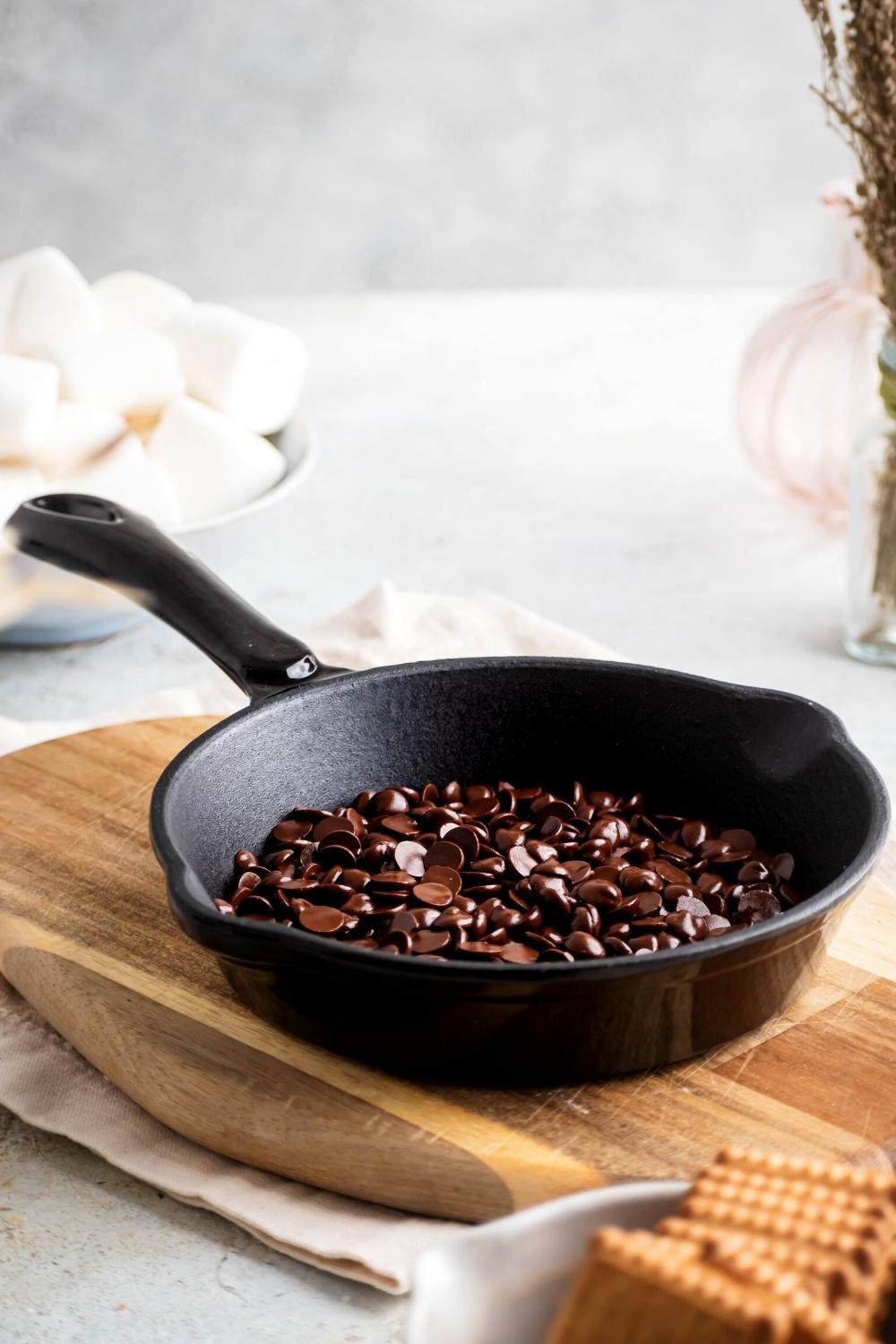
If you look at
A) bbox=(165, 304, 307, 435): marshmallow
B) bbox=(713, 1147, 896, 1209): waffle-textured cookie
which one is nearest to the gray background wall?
bbox=(165, 304, 307, 435): marshmallow

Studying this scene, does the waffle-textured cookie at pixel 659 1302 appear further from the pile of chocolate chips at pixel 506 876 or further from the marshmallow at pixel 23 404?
the marshmallow at pixel 23 404

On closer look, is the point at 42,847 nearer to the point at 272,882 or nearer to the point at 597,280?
the point at 272,882

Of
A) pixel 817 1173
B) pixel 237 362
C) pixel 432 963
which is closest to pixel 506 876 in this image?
pixel 432 963

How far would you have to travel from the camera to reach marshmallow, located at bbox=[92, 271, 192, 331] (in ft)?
7.02

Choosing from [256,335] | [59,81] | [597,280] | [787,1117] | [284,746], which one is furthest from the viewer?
[597,280]

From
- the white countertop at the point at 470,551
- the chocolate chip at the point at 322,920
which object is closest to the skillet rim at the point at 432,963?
the chocolate chip at the point at 322,920

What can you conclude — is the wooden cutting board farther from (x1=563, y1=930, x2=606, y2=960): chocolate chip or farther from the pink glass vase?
the pink glass vase

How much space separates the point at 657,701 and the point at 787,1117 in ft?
1.29

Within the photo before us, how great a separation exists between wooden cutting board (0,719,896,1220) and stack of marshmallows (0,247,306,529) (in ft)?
2.38

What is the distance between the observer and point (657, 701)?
1.26 metres

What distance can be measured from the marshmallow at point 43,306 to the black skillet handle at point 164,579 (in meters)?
0.51

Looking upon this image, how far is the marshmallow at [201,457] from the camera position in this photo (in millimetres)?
1918

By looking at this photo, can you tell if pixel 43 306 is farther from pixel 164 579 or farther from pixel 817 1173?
pixel 817 1173

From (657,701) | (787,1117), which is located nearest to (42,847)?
(657,701)
